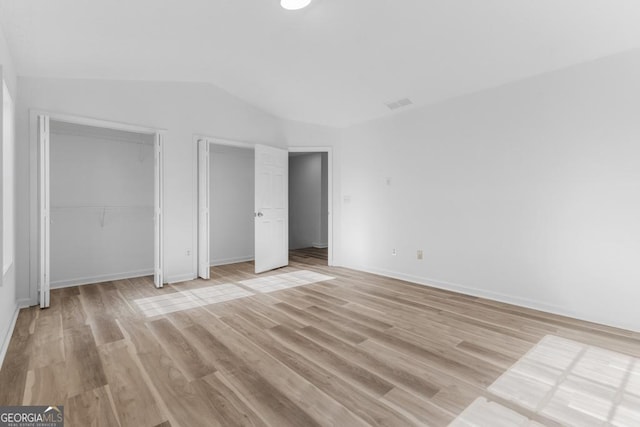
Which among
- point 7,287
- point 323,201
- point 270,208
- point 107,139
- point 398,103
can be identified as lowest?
point 7,287

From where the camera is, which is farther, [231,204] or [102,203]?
[231,204]

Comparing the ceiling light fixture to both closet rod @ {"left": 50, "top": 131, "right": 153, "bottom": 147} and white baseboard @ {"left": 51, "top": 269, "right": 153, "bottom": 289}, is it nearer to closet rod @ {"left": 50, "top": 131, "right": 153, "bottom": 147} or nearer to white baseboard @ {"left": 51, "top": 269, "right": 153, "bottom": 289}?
closet rod @ {"left": 50, "top": 131, "right": 153, "bottom": 147}

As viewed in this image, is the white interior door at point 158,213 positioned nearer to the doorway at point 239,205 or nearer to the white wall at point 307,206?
the doorway at point 239,205

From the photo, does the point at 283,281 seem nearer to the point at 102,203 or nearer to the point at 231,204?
the point at 231,204

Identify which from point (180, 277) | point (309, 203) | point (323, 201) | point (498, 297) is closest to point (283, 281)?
point (180, 277)

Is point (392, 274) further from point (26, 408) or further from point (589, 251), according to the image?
point (26, 408)

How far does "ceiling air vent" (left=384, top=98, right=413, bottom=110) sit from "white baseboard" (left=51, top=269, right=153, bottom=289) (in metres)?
4.56

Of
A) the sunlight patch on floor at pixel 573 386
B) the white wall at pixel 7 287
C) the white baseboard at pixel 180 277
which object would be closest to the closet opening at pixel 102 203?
the white baseboard at pixel 180 277

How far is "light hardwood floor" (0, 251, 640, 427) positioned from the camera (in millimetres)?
1758

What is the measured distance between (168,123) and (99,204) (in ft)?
5.27

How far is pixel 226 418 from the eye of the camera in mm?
1680

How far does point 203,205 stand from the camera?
15.5 feet

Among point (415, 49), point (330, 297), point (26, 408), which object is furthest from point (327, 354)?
point (415, 49)
